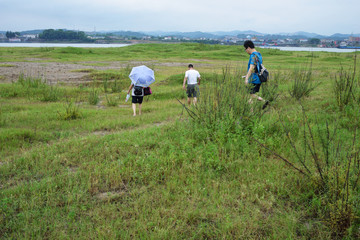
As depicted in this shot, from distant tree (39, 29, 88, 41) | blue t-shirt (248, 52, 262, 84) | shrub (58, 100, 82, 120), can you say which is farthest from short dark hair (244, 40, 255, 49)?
distant tree (39, 29, 88, 41)

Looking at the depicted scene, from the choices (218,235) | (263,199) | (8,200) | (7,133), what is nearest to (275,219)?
(263,199)

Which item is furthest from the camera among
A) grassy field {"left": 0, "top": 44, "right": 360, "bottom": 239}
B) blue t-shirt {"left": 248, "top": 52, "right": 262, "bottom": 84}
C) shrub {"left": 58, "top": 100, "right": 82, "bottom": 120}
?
shrub {"left": 58, "top": 100, "right": 82, "bottom": 120}

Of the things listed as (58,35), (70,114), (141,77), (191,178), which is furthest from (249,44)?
(58,35)

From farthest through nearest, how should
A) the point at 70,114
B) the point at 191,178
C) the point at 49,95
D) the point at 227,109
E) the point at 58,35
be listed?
the point at 58,35
the point at 49,95
the point at 70,114
the point at 227,109
the point at 191,178

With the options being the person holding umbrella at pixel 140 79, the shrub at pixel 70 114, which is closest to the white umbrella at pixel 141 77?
the person holding umbrella at pixel 140 79

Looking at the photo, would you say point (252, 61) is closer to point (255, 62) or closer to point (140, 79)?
point (255, 62)

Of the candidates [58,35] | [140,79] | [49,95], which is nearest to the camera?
[140,79]

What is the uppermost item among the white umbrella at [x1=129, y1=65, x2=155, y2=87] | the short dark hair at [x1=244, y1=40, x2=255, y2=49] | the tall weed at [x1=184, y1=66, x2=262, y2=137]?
the short dark hair at [x1=244, y1=40, x2=255, y2=49]

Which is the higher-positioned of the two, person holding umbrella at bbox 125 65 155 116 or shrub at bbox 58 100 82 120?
person holding umbrella at bbox 125 65 155 116

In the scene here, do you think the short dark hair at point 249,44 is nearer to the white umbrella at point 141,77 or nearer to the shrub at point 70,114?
the white umbrella at point 141,77

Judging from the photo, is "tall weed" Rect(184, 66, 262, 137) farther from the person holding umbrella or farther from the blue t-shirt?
the person holding umbrella

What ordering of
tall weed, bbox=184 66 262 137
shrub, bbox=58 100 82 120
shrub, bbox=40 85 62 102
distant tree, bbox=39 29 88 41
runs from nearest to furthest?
tall weed, bbox=184 66 262 137 → shrub, bbox=58 100 82 120 → shrub, bbox=40 85 62 102 → distant tree, bbox=39 29 88 41

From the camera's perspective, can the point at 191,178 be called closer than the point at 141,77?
Yes

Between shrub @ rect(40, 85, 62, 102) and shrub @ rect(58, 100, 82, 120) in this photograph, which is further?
shrub @ rect(40, 85, 62, 102)
